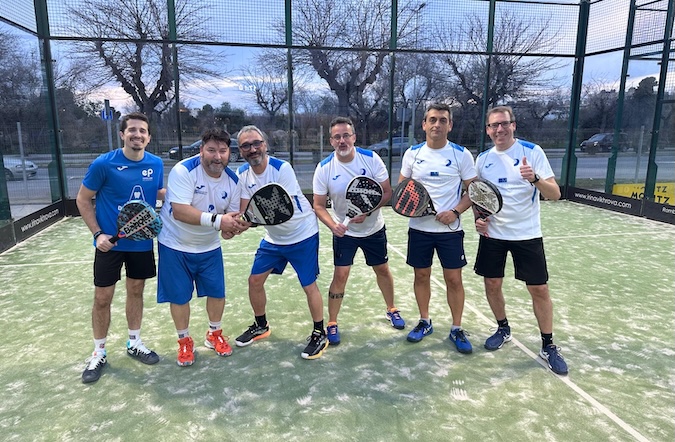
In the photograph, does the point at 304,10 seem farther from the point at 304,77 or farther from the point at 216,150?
the point at 216,150

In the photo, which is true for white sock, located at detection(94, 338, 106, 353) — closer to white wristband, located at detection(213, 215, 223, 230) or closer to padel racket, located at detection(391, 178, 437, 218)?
white wristband, located at detection(213, 215, 223, 230)

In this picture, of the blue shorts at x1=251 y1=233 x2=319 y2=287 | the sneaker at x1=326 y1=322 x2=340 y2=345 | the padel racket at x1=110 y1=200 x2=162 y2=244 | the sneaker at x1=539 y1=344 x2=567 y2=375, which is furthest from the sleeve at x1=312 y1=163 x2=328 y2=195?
the sneaker at x1=539 y1=344 x2=567 y2=375

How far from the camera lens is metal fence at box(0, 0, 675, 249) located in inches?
321

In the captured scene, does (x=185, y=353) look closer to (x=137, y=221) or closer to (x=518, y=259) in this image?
(x=137, y=221)

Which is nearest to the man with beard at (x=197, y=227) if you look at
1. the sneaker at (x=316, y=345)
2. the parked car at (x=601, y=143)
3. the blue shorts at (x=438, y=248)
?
the sneaker at (x=316, y=345)

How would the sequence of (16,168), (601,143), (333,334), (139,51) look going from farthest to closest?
(601,143) → (139,51) → (16,168) → (333,334)

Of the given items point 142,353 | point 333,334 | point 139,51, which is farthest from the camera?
point 139,51

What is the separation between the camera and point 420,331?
3420 millimetres

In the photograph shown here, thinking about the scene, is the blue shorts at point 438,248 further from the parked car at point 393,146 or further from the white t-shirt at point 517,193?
the parked car at point 393,146

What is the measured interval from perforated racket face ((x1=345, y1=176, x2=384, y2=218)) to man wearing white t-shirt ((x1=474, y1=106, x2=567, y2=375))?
0.73m

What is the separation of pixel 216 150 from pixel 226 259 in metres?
2.95

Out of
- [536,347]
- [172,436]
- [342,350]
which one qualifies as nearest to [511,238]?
[536,347]

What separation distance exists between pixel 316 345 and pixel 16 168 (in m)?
6.03

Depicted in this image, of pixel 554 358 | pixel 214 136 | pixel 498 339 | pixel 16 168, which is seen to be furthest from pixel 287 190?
pixel 16 168
